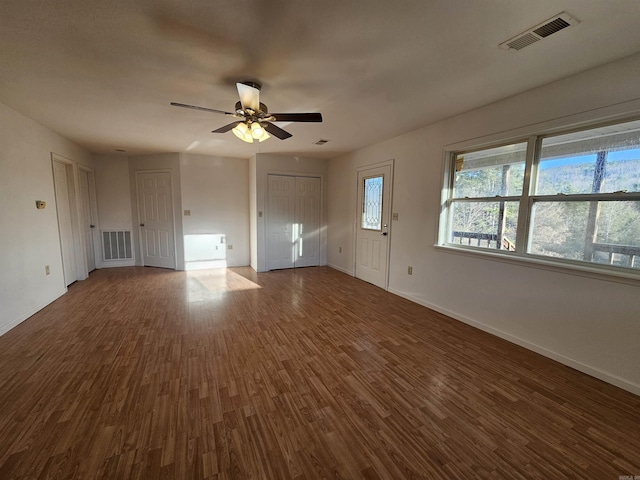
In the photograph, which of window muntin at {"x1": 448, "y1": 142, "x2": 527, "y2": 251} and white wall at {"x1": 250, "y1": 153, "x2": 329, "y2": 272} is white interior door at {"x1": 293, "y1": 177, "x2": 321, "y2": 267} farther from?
window muntin at {"x1": 448, "y1": 142, "x2": 527, "y2": 251}

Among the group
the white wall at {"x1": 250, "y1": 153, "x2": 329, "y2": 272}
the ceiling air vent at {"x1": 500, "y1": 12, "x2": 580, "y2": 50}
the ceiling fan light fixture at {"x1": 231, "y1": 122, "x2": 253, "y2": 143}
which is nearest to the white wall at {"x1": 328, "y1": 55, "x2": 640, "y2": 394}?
the ceiling air vent at {"x1": 500, "y1": 12, "x2": 580, "y2": 50}

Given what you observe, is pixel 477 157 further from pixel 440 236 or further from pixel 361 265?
pixel 361 265

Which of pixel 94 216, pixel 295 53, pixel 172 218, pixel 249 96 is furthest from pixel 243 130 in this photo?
pixel 94 216

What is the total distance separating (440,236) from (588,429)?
7.26 feet

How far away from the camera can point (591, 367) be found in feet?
7.09

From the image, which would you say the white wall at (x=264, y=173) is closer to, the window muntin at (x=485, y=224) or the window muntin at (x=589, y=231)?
the window muntin at (x=485, y=224)

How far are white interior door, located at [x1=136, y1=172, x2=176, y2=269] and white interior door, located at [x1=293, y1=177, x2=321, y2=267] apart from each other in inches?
105

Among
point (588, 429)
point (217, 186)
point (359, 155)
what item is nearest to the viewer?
point (588, 429)

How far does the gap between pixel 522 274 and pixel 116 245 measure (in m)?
7.23

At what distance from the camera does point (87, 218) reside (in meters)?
5.15

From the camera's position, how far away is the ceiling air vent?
5.18ft

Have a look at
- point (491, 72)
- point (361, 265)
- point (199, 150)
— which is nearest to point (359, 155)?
point (361, 265)

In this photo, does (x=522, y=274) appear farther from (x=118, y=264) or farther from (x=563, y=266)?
(x=118, y=264)

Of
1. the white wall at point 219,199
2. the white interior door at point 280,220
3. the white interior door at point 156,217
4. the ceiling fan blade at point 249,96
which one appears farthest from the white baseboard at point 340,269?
the ceiling fan blade at point 249,96
